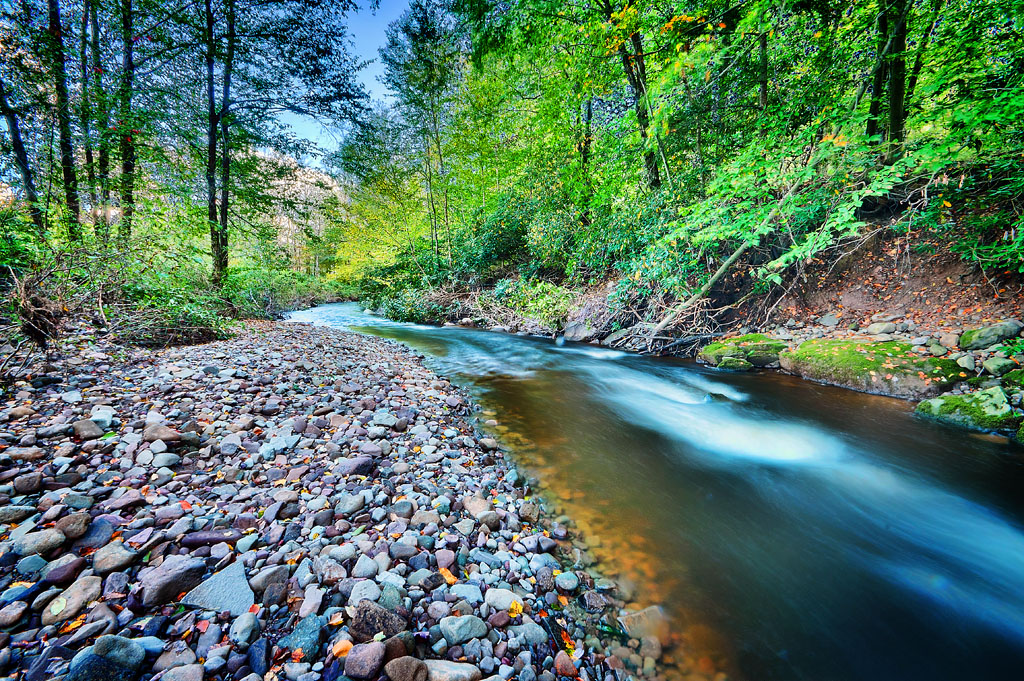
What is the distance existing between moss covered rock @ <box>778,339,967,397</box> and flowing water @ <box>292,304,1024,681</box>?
0.26 metres

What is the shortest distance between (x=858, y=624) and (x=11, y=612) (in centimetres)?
378

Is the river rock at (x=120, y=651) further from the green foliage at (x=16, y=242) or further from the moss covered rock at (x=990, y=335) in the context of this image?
the moss covered rock at (x=990, y=335)

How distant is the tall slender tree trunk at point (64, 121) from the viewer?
5059 millimetres

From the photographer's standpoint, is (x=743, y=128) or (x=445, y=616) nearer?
(x=445, y=616)

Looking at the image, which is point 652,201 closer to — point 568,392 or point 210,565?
point 568,392

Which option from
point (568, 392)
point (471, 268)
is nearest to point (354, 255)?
point (471, 268)

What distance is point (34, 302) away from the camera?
337 centimetres

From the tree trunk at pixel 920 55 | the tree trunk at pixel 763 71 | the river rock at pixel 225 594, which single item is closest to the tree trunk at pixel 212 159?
the river rock at pixel 225 594

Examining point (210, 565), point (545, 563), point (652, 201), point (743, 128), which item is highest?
point (743, 128)

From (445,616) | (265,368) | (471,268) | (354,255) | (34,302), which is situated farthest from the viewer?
(354,255)

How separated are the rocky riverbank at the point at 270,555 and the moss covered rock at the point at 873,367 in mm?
5345

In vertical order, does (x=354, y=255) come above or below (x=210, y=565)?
above

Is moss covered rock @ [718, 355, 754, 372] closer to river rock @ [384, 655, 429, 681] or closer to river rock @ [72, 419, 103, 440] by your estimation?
river rock @ [384, 655, 429, 681]

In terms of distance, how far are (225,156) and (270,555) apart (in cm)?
947
